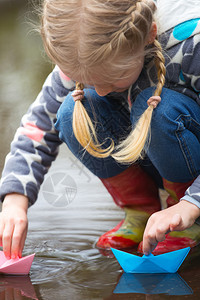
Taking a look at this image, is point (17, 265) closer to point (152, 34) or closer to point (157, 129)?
point (157, 129)

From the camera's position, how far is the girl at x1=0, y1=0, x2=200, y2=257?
1.17 metres

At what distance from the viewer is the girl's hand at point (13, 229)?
49.8 inches

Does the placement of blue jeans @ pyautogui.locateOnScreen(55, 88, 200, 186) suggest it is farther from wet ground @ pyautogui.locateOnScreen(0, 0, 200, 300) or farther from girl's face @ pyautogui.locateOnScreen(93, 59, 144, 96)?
wet ground @ pyautogui.locateOnScreen(0, 0, 200, 300)

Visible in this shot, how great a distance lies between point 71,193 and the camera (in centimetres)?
193

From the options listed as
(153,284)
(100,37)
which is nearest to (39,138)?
(100,37)

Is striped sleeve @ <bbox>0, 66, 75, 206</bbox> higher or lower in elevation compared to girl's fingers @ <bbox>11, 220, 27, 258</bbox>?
higher

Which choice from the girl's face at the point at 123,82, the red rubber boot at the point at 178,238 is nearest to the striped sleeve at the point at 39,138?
the girl's face at the point at 123,82

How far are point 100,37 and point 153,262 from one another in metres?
0.52

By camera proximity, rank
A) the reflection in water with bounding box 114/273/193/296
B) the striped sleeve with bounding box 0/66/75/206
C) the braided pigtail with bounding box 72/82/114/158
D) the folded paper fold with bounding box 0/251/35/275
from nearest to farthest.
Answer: the reflection in water with bounding box 114/273/193/296 → the folded paper fold with bounding box 0/251/35/275 → the braided pigtail with bounding box 72/82/114/158 → the striped sleeve with bounding box 0/66/75/206

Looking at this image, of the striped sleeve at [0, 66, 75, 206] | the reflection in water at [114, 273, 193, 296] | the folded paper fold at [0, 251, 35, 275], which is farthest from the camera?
the striped sleeve at [0, 66, 75, 206]

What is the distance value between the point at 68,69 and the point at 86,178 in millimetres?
916

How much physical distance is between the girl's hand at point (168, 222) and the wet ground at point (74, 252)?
0.09 metres

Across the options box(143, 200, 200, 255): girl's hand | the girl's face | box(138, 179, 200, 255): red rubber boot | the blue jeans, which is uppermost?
the girl's face

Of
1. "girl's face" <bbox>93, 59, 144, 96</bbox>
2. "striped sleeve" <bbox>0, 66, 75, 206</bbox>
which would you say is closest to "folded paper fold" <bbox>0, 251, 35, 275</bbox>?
"striped sleeve" <bbox>0, 66, 75, 206</bbox>
